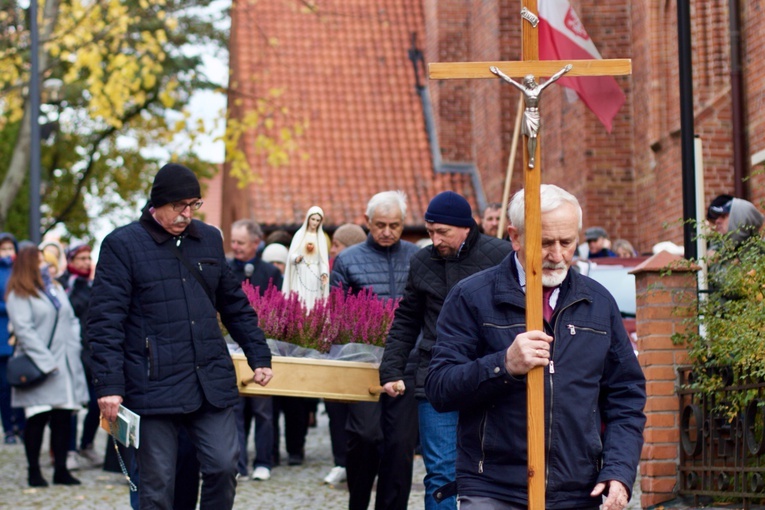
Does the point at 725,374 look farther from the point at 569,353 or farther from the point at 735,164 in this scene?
the point at 735,164

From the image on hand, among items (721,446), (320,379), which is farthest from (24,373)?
(721,446)

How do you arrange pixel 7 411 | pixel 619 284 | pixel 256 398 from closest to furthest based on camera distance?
pixel 256 398 → pixel 619 284 → pixel 7 411

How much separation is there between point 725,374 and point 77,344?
19.9 ft

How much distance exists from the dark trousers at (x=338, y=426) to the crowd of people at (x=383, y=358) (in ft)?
0.07

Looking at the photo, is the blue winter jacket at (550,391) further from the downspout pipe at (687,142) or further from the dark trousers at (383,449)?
the downspout pipe at (687,142)

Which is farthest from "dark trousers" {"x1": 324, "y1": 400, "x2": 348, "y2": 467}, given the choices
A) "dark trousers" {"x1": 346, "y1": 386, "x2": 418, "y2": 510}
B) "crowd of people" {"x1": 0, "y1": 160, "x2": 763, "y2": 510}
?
"dark trousers" {"x1": 346, "y1": 386, "x2": 418, "y2": 510}

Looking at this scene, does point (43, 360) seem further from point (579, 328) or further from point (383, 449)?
point (579, 328)

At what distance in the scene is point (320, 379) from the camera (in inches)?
324

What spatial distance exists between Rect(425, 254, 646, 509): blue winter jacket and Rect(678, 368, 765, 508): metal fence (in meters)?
2.82

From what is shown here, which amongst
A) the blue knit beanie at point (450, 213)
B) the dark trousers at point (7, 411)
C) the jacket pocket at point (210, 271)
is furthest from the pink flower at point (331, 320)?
the dark trousers at point (7, 411)

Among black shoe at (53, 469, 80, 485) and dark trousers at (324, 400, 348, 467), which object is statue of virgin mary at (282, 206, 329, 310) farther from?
black shoe at (53, 469, 80, 485)

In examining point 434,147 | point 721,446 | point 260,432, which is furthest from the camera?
point 434,147

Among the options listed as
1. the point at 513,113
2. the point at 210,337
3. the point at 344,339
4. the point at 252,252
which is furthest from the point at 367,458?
the point at 513,113

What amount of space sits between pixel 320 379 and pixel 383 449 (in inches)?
22.1
